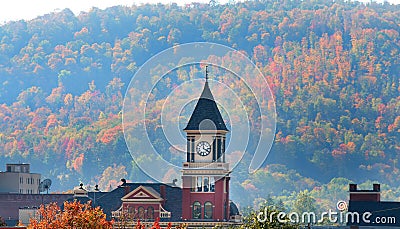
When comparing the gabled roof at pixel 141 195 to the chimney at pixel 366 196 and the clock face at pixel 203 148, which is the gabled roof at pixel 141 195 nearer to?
the clock face at pixel 203 148

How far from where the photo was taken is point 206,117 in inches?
5128

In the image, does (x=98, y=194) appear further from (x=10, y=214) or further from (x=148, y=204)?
(x=10, y=214)

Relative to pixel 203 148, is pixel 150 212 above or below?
below

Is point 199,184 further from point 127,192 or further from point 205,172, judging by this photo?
point 127,192

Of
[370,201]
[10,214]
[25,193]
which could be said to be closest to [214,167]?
[370,201]

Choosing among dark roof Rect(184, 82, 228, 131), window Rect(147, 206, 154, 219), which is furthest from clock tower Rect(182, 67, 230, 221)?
window Rect(147, 206, 154, 219)

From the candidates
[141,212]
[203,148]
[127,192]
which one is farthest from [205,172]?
[127,192]

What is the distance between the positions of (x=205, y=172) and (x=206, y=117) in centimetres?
524

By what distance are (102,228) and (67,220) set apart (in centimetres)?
214

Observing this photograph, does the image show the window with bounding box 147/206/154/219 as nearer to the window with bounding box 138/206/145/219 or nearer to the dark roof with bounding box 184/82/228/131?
the window with bounding box 138/206/145/219

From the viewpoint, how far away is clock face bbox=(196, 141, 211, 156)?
127812 millimetres

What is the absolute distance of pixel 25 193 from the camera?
171375 millimetres

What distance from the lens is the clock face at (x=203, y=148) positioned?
128m

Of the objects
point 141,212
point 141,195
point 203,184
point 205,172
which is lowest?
point 141,212
